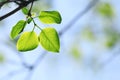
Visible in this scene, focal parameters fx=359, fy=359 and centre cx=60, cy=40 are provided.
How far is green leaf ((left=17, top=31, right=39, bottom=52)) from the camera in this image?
627 mm

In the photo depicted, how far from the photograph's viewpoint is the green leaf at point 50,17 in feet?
2.09

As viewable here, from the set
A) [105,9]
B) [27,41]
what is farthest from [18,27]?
[105,9]

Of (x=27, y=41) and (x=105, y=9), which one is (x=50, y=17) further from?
(x=105, y=9)

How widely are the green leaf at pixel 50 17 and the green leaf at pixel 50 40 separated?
2 centimetres

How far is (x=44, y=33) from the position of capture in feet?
2.09

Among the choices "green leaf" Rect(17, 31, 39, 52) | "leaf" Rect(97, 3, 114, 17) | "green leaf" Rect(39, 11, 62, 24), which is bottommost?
"green leaf" Rect(17, 31, 39, 52)

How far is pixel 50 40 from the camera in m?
0.62

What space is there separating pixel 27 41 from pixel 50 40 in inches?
1.7

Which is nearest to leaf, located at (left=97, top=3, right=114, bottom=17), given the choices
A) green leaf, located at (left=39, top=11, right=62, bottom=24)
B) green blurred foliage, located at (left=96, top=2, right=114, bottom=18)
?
green blurred foliage, located at (left=96, top=2, right=114, bottom=18)

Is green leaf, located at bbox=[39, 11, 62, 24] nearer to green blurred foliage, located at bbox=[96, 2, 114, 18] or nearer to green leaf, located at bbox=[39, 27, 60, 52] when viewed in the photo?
green leaf, located at bbox=[39, 27, 60, 52]

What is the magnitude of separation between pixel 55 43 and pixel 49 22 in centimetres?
5

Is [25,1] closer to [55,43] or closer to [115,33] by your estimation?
[55,43]

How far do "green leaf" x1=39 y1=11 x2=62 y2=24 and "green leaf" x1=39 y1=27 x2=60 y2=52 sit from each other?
0.05 feet

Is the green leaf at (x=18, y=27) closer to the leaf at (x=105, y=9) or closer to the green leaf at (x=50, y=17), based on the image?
the green leaf at (x=50, y=17)
